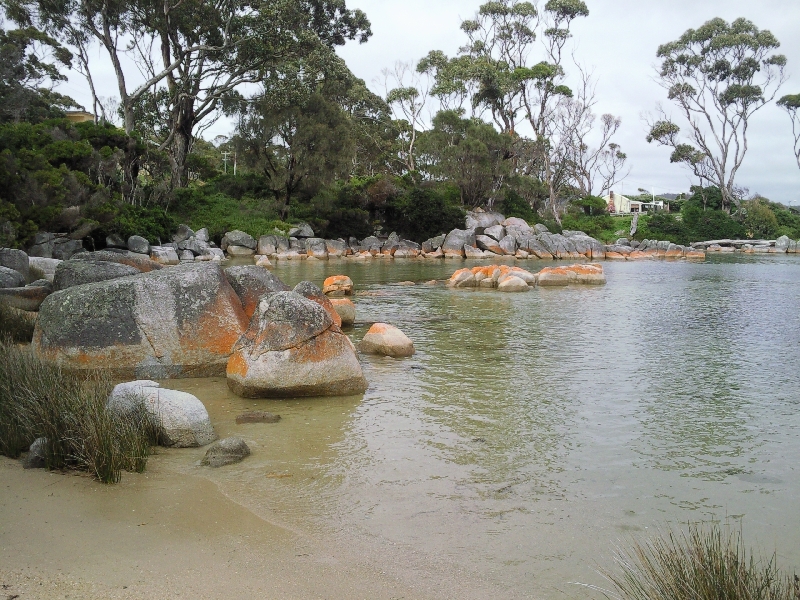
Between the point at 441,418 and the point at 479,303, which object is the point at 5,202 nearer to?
the point at 479,303

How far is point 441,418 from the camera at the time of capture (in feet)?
24.2

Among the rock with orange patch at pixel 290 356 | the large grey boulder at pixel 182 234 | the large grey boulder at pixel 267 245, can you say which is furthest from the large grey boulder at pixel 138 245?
the rock with orange patch at pixel 290 356

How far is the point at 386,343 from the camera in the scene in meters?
10.8

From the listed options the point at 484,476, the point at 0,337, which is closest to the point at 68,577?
the point at 484,476

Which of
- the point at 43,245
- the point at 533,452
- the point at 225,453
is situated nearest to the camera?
the point at 225,453

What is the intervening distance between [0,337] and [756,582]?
9365mm

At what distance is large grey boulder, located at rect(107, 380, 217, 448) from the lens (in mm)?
6070

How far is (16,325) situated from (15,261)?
5.60 meters

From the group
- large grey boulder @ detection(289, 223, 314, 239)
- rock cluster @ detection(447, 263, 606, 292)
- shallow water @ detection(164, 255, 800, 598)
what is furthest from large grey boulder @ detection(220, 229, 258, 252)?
shallow water @ detection(164, 255, 800, 598)

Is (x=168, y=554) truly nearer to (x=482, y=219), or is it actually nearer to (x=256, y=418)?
(x=256, y=418)

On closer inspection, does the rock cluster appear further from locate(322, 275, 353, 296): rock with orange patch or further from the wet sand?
the wet sand

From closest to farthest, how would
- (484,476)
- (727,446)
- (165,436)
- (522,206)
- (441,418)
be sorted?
1. (484,476)
2. (165,436)
3. (727,446)
4. (441,418)
5. (522,206)

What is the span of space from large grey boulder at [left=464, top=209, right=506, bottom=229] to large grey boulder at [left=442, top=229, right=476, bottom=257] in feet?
7.80

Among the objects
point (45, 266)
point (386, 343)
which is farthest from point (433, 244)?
point (386, 343)
